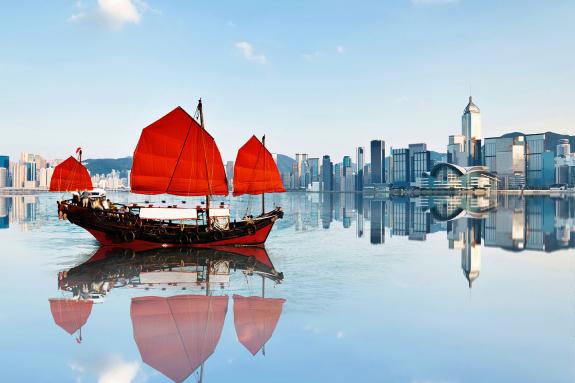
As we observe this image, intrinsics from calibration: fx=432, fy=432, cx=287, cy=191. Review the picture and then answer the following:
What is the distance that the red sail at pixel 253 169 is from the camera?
1476 inches

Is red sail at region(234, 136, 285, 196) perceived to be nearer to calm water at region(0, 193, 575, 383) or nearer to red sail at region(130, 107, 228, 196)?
red sail at region(130, 107, 228, 196)

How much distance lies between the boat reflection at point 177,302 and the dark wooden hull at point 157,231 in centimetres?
310

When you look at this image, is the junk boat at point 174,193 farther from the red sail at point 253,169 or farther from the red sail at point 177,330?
the red sail at point 177,330

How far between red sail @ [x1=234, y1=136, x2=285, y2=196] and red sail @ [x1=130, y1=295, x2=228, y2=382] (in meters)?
19.5

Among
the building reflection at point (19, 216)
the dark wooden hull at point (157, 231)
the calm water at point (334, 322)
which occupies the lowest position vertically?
the calm water at point (334, 322)

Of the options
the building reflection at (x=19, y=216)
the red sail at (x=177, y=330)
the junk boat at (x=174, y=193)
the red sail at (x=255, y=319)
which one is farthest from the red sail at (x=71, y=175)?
the red sail at (x=255, y=319)

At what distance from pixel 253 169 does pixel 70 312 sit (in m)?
22.9

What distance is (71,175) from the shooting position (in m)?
46.8

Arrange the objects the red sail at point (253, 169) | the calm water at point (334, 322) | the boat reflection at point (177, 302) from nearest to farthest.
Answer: the calm water at point (334, 322)
the boat reflection at point (177, 302)
the red sail at point (253, 169)

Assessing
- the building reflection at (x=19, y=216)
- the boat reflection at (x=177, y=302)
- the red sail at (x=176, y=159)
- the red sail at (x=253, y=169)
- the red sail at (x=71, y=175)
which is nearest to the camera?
the boat reflection at (x=177, y=302)

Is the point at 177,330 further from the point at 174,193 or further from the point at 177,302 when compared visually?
the point at 174,193

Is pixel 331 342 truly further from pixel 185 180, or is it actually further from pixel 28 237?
pixel 28 237

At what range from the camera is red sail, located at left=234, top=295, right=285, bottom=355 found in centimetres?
1400

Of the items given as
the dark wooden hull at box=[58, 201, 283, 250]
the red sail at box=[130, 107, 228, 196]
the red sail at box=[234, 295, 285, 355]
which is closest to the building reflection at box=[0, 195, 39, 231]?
the dark wooden hull at box=[58, 201, 283, 250]
